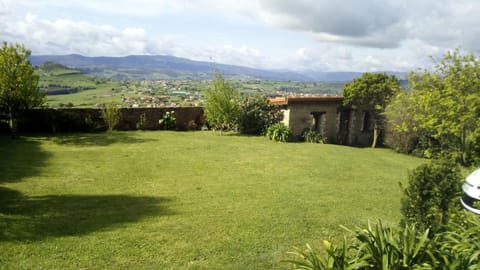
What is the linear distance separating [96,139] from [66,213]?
7.78 metres

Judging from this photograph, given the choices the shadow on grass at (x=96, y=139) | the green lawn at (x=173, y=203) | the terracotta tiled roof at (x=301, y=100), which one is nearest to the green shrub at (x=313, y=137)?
the terracotta tiled roof at (x=301, y=100)

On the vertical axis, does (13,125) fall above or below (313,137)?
above

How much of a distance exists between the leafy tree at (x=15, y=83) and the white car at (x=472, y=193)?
515 inches

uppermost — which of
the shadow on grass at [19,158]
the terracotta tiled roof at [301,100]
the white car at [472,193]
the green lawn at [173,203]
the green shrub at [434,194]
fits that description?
the terracotta tiled roof at [301,100]

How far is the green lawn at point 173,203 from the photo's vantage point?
4.20 metres

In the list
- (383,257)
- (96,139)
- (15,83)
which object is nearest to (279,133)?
(96,139)

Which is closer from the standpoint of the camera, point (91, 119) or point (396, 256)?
point (396, 256)

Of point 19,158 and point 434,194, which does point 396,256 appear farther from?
point 19,158

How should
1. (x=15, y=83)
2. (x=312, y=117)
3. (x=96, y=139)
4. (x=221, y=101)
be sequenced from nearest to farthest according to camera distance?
(x=15, y=83)
(x=96, y=139)
(x=221, y=101)
(x=312, y=117)

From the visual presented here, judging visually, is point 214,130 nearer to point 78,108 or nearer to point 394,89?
point 78,108

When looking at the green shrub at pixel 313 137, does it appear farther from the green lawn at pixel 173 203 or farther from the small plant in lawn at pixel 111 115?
the small plant in lawn at pixel 111 115

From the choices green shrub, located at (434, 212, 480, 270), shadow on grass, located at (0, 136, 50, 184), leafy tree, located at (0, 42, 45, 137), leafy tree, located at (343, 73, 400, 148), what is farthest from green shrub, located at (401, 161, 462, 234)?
leafy tree, located at (0, 42, 45, 137)

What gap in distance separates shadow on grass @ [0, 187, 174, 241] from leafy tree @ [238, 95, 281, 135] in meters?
10.2

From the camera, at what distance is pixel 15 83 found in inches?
443
